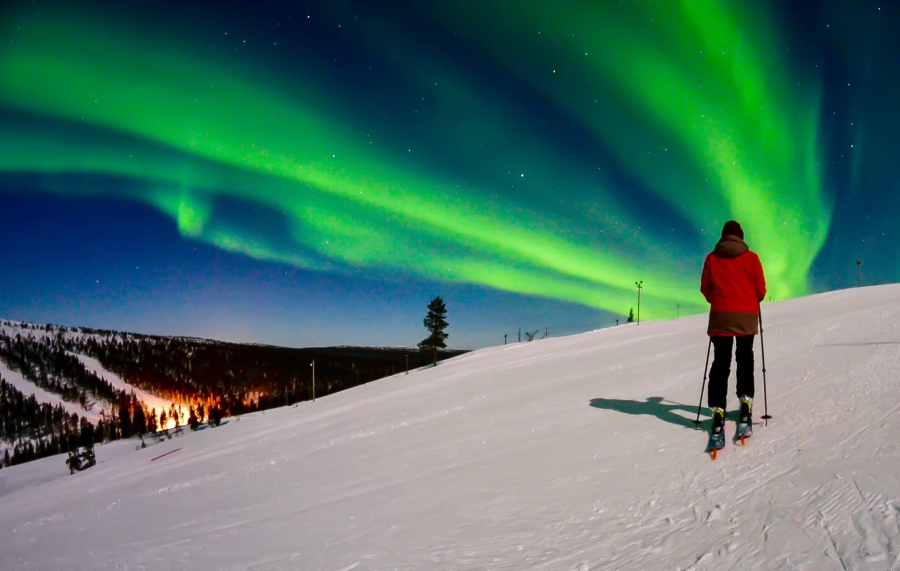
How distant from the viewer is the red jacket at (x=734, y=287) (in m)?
6.15

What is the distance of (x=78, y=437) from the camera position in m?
181

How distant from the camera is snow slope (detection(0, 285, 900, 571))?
12.5 ft

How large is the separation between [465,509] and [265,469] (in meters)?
7.19

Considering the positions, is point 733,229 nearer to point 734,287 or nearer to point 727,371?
point 734,287

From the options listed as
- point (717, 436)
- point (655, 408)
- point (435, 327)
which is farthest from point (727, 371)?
point (435, 327)

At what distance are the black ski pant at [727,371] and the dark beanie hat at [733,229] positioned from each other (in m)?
1.36

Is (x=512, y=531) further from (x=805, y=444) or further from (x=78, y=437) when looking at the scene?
(x=78, y=437)

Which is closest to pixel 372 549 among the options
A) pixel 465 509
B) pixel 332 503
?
pixel 465 509

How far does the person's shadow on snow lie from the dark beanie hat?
2670mm

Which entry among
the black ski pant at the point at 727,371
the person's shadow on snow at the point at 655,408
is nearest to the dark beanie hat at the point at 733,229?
the black ski pant at the point at 727,371

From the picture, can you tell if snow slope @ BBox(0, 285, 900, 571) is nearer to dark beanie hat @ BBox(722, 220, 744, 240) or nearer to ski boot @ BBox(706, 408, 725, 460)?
ski boot @ BBox(706, 408, 725, 460)

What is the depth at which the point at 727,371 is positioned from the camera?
242 inches

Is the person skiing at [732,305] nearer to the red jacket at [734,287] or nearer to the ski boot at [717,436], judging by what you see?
the red jacket at [734,287]

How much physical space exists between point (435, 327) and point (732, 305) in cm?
8274
